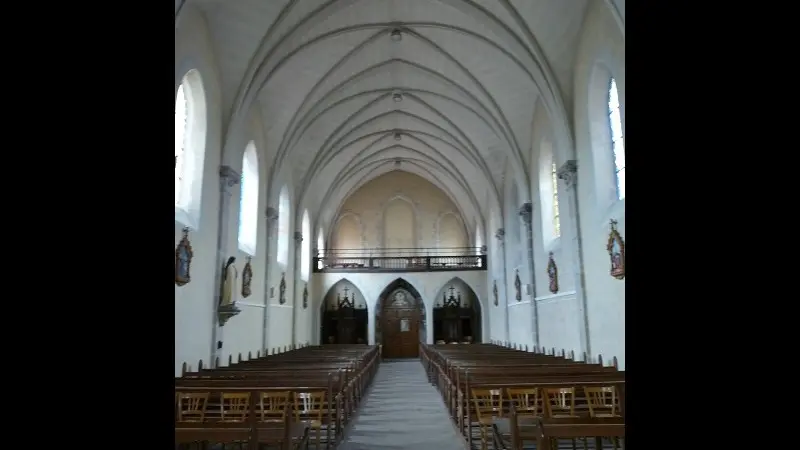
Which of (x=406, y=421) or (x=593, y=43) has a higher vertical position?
(x=593, y=43)

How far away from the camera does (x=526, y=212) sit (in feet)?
63.3

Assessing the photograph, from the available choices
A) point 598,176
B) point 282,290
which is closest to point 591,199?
point 598,176

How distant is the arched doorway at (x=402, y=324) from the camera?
3055cm

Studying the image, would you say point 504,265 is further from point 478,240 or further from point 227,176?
point 227,176

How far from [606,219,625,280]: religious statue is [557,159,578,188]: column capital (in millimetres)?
2885

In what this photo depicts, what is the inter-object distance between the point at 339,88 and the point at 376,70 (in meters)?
1.46

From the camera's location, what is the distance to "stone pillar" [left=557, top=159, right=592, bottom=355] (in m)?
13.6

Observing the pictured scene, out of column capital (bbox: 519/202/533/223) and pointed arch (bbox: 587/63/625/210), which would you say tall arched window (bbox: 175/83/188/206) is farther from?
column capital (bbox: 519/202/533/223)
